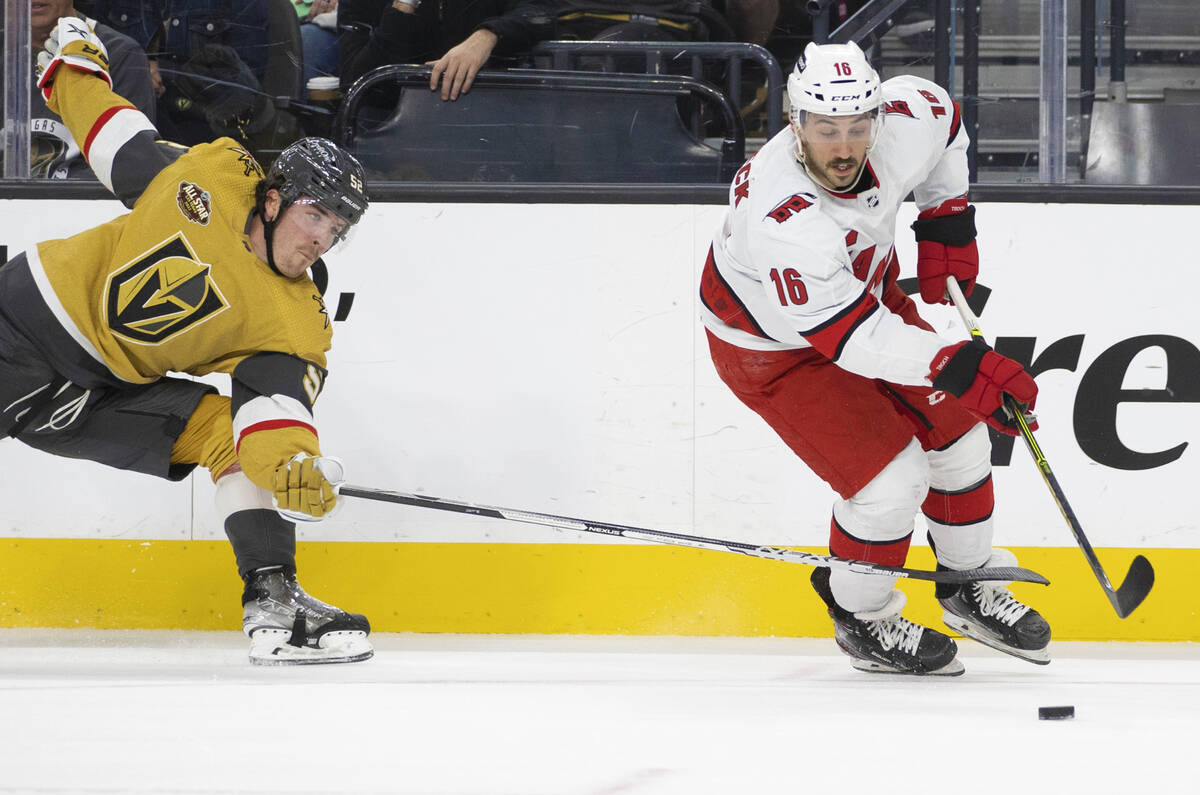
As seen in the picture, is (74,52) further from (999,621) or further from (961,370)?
(999,621)

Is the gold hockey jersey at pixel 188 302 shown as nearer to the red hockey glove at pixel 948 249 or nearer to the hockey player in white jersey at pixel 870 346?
the hockey player in white jersey at pixel 870 346

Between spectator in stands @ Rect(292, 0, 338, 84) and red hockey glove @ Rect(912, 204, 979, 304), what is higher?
spectator in stands @ Rect(292, 0, 338, 84)

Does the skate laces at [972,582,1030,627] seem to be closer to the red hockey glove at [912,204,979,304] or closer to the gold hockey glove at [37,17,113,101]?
the red hockey glove at [912,204,979,304]

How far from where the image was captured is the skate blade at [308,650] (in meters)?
2.60

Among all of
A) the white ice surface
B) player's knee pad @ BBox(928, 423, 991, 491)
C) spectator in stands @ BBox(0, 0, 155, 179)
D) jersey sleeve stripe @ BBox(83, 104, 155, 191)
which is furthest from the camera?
spectator in stands @ BBox(0, 0, 155, 179)

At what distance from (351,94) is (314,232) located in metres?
0.67

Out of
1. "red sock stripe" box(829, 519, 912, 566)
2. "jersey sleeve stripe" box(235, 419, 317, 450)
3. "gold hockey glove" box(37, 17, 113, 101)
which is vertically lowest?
"red sock stripe" box(829, 519, 912, 566)

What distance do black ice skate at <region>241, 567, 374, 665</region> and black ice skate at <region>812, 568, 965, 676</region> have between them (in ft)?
3.10

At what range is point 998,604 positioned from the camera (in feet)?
8.36

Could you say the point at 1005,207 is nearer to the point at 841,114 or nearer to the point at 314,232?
the point at 841,114

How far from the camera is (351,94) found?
3143mm

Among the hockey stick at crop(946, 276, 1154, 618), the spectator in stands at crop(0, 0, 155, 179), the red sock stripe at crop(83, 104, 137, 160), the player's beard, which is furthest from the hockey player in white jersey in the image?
the spectator in stands at crop(0, 0, 155, 179)

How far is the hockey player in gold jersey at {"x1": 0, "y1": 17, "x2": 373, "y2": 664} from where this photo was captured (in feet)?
8.52

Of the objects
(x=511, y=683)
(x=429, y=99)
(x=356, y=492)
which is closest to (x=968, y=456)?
(x=511, y=683)
